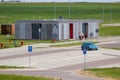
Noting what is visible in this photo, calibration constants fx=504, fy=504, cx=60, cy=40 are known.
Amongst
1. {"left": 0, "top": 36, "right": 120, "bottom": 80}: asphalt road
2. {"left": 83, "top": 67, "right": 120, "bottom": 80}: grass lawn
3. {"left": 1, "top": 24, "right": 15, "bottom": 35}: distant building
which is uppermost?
{"left": 1, "top": 24, "right": 15, "bottom": 35}: distant building

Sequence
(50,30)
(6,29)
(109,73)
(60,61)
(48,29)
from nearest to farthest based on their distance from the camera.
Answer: (109,73)
(60,61)
(50,30)
(48,29)
(6,29)

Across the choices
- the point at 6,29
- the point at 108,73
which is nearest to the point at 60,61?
the point at 108,73

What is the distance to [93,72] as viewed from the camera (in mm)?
45125

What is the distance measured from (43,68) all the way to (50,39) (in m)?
40.4

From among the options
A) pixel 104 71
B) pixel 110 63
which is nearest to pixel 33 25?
pixel 110 63

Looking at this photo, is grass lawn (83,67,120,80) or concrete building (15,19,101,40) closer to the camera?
grass lawn (83,67,120,80)

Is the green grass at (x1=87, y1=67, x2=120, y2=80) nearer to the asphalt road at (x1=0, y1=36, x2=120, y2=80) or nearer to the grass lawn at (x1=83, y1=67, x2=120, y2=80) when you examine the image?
the grass lawn at (x1=83, y1=67, x2=120, y2=80)

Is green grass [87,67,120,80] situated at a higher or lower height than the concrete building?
lower

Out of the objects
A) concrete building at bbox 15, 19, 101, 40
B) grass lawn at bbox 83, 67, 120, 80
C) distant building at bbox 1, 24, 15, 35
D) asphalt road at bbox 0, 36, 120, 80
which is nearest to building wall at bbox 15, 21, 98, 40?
concrete building at bbox 15, 19, 101, 40

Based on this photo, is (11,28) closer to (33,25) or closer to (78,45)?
(33,25)

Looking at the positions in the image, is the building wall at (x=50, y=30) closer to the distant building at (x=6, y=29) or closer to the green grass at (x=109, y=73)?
the distant building at (x=6, y=29)

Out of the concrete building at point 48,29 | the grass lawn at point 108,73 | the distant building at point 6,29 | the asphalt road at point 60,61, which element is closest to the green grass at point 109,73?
the grass lawn at point 108,73

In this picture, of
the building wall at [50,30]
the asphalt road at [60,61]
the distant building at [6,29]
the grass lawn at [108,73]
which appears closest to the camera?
the grass lawn at [108,73]

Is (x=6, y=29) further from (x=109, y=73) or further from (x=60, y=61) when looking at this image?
(x=109, y=73)
